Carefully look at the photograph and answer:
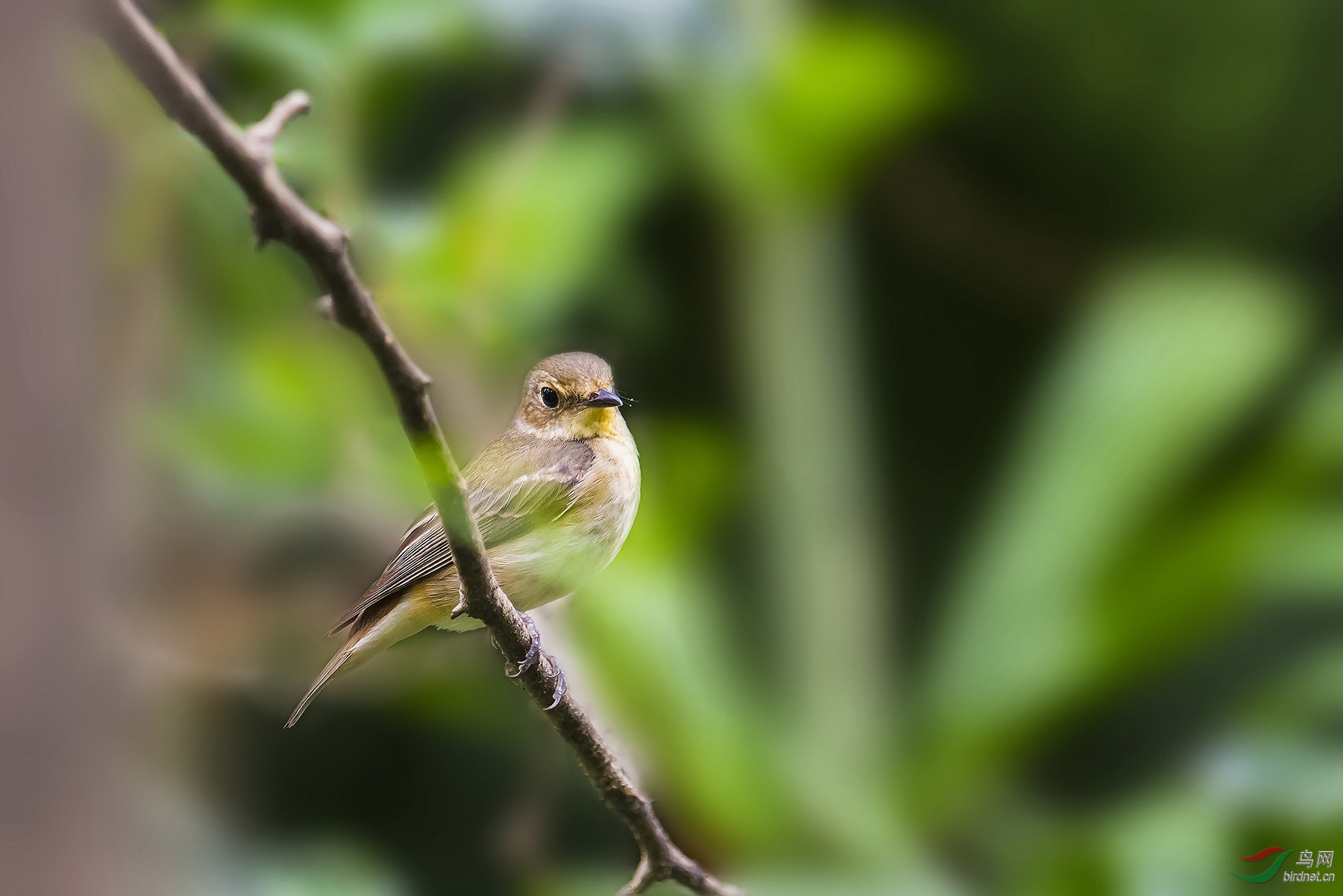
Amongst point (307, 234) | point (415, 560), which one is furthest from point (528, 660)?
point (307, 234)

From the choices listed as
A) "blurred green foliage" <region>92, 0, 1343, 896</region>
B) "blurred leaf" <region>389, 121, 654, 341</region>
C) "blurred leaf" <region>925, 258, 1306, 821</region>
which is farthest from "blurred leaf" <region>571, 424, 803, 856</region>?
"blurred leaf" <region>925, 258, 1306, 821</region>

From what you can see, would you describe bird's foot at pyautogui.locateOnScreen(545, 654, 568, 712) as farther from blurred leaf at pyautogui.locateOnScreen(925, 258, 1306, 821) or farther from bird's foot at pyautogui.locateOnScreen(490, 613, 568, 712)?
blurred leaf at pyautogui.locateOnScreen(925, 258, 1306, 821)

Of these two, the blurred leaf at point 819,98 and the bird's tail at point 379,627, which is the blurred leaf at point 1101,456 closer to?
the blurred leaf at point 819,98

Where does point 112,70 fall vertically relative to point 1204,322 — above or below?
below

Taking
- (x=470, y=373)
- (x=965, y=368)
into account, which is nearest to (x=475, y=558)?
(x=470, y=373)

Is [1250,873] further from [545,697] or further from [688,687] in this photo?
[545,697]

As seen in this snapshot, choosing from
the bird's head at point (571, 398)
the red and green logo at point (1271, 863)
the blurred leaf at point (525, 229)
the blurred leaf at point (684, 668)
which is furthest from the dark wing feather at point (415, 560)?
the red and green logo at point (1271, 863)
